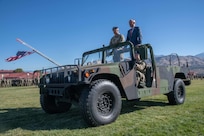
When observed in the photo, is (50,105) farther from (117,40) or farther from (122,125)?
(117,40)

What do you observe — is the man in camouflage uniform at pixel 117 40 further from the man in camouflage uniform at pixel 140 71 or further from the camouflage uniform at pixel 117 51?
the man in camouflage uniform at pixel 140 71

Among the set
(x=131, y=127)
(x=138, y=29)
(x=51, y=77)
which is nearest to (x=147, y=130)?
(x=131, y=127)

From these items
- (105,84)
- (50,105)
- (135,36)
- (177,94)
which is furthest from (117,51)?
(177,94)

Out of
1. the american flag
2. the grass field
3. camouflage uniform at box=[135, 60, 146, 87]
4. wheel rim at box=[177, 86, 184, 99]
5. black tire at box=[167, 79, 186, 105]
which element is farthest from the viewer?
the american flag

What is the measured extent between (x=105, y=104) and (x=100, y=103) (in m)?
0.15

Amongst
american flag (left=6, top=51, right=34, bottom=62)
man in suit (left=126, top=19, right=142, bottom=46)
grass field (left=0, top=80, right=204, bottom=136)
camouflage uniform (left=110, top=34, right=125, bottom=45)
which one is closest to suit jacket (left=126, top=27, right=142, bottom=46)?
man in suit (left=126, top=19, right=142, bottom=46)

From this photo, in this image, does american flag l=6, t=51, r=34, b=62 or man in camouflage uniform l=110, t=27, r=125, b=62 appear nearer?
man in camouflage uniform l=110, t=27, r=125, b=62

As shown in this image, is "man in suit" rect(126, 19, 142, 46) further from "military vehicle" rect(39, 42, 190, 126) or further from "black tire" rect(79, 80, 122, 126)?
"black tire" rect(79, 80, 122, 126)

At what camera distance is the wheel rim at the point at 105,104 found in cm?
481

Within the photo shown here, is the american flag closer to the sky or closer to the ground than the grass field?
closer to the sky

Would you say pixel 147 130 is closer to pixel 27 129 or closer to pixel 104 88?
pixel 104 88

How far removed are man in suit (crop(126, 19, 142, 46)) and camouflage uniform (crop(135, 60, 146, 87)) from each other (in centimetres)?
78

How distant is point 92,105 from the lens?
4.54 m

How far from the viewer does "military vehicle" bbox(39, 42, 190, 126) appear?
15.2 ft
